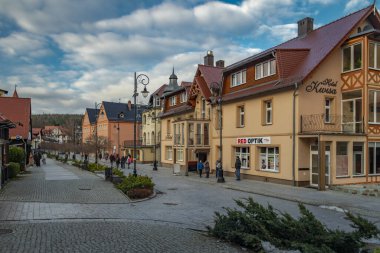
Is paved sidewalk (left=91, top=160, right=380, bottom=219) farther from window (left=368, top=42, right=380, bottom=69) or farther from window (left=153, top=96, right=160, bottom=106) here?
window (left=153, top=96, right=160, bottom=106)

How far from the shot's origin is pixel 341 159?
854 inches

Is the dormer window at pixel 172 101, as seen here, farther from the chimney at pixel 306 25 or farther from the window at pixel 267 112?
the window at pixel 267 112

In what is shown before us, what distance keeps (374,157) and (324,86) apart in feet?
17.5

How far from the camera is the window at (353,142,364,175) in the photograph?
22.2 m

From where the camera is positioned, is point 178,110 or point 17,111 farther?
point 178,110

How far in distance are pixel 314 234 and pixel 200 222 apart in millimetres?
5139

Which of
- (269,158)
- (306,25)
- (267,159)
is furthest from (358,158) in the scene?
(306,25)

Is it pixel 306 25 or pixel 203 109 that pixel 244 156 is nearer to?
pixel 203 109

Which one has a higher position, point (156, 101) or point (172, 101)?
point (156, 101)

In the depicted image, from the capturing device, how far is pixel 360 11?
77.3ft

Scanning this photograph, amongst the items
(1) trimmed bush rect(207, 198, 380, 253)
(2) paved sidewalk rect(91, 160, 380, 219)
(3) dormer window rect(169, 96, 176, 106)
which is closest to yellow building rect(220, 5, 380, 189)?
(2) paved sidewalk rect(91, 160, 380, 219)

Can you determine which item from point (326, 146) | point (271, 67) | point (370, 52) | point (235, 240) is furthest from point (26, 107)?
point (235, 240)

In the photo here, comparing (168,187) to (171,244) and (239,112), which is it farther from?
(171,244)

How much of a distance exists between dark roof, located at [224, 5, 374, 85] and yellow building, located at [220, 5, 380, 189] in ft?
0.20
